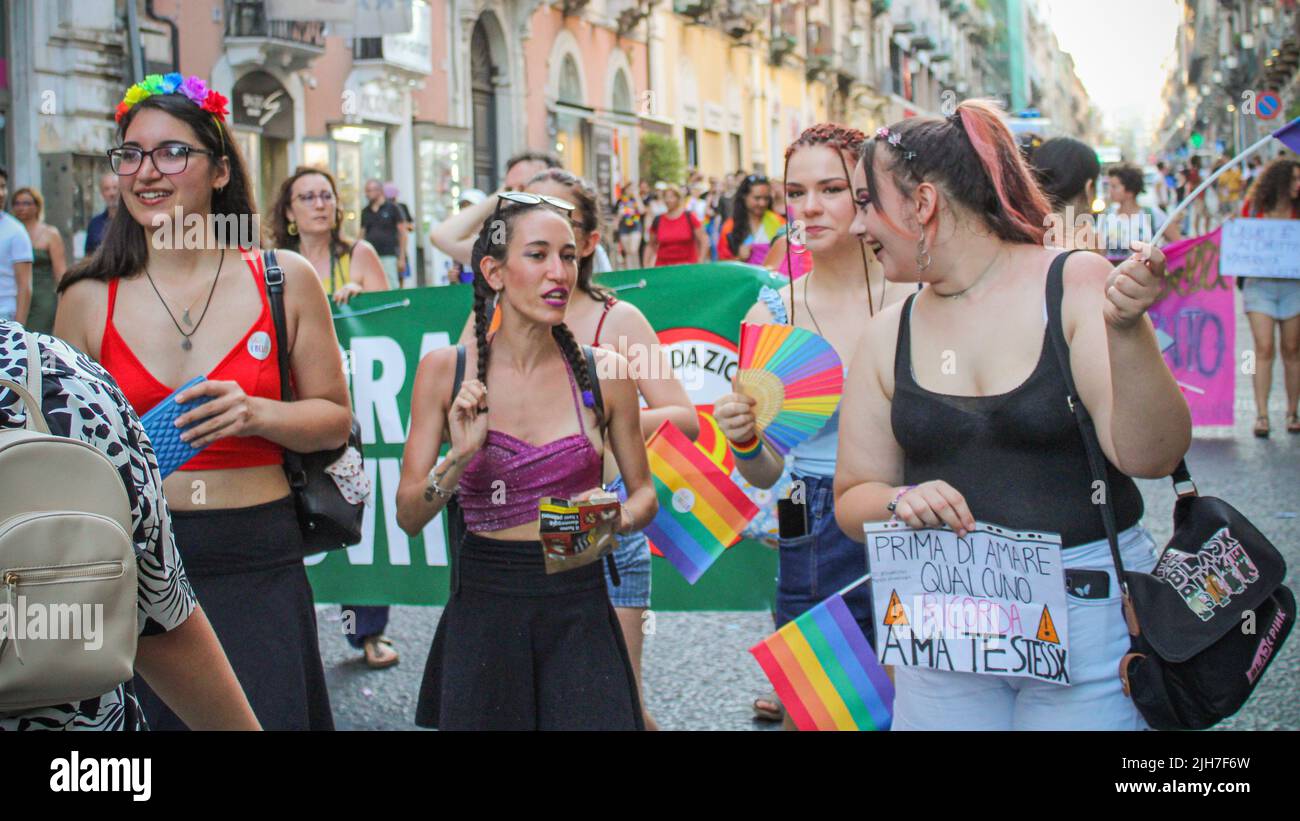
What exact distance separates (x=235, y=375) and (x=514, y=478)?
0.70m

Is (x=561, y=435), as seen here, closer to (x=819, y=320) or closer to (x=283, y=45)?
(x=819, y=320)

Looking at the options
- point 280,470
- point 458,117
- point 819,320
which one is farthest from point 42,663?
point 458,117

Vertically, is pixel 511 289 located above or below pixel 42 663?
above

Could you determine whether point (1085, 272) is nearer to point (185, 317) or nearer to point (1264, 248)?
point (185, 317)

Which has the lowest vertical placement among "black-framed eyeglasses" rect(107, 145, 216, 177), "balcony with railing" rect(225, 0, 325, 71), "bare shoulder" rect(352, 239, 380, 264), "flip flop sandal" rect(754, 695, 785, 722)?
"flip flop sandal" rect(754, 695, 785, 722)

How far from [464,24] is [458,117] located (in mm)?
1769

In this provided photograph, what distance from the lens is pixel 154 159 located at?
129 inches

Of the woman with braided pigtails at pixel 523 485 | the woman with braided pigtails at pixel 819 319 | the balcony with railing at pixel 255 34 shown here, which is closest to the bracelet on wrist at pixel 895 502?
the woman with braided pigtails at pixel 523 485

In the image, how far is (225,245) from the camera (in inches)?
134

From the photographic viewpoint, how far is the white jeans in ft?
8.33

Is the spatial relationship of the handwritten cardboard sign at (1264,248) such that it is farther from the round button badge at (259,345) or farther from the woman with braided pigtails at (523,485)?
the round button badge at (259,345)

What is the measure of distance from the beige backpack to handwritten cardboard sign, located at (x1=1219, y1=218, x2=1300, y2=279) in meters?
9.61

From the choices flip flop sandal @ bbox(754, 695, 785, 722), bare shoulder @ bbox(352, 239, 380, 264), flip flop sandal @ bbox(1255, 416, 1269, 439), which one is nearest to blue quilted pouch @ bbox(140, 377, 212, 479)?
flip flop sandal @ bbox(754, 695, 785, 722)

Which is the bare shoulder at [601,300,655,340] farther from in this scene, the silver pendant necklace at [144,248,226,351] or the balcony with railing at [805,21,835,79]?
the balcony with railing at [805,21,835,79]
